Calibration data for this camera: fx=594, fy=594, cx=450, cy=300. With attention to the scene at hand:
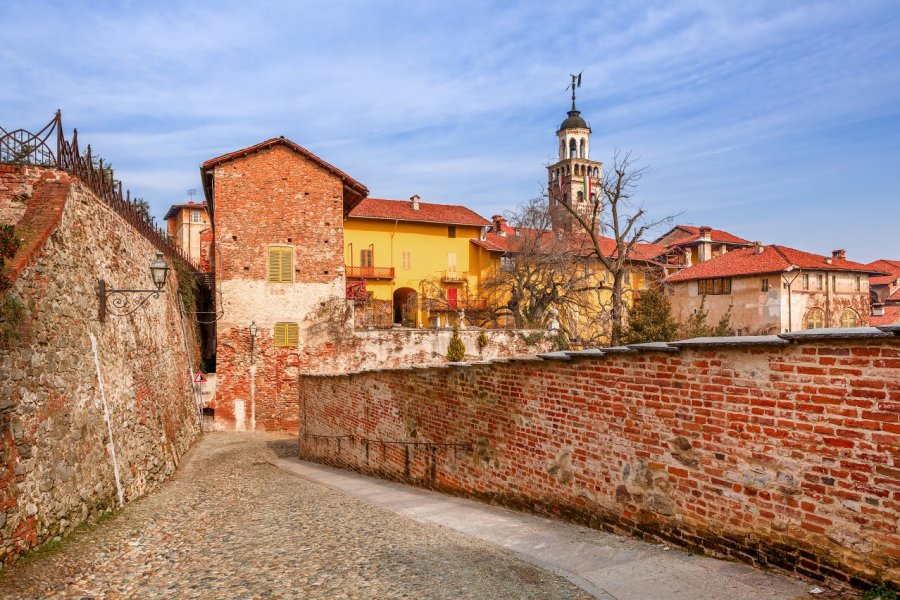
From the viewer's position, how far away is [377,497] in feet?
32.7

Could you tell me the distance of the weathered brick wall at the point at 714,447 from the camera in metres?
4.35

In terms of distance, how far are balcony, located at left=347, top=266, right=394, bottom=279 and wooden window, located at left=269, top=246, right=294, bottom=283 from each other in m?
15.8

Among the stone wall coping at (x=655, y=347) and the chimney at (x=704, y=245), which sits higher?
the chimney at (x=704, y=245)

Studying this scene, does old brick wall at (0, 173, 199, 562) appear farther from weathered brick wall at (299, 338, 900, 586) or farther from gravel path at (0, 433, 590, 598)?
weathered brick wall at (299, 338, 900, 586)

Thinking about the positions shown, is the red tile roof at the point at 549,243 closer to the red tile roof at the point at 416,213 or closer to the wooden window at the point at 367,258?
the red tile roof at the point at 416,213

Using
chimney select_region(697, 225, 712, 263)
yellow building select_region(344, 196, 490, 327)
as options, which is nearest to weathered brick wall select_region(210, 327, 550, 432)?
yellow building select_region(344, 196, 490, 327)

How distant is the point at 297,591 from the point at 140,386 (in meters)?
7.32

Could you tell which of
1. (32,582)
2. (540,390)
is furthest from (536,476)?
(32,582)

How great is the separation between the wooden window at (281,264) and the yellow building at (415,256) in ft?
49.1

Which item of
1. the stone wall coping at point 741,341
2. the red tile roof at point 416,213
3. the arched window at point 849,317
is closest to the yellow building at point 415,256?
the red tile roof at point 416,213

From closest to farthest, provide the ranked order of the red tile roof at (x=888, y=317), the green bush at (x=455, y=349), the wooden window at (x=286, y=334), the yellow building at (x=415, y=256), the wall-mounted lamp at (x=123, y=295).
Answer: the wall-mounted lamp at (x=123, y=295) → the wooden window at (x=286, y=334) → the green bush at (x=455, y=349) → the yellow building at (x=415, y=256) → the red tile roof at (x=888, y=317)

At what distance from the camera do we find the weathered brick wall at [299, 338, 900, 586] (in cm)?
435

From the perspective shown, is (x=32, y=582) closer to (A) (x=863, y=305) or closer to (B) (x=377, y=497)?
(B) (x=377, y=497)

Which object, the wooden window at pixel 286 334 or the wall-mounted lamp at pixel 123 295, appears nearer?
the wall-mounted lamp at pixel 123 295
